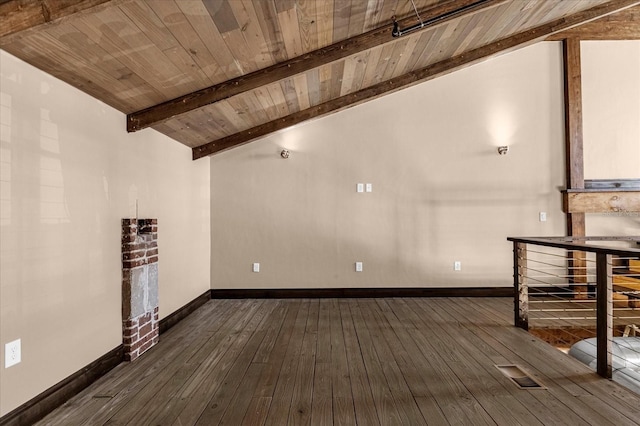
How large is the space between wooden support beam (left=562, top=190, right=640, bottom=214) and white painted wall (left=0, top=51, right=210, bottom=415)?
5195mm

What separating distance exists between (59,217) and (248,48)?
168 cm

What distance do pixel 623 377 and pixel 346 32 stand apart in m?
3.28

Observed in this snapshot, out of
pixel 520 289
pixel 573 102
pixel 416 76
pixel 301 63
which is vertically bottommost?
pixel 520 289

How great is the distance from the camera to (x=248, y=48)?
102 inches

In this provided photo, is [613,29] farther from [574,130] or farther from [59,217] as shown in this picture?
[59,217]

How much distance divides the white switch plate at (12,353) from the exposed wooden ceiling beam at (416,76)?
302cm

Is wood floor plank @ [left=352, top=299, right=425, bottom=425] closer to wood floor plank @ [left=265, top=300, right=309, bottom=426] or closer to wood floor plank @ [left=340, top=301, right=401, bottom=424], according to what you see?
wood floor plank @ [left=340, top=301, right=401, bottom=424]

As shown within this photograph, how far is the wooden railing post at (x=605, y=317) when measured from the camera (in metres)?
2.53

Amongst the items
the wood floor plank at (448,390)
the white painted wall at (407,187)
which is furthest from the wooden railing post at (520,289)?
the white painted wall at (407,187)

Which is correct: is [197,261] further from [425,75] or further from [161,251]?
[425,75]

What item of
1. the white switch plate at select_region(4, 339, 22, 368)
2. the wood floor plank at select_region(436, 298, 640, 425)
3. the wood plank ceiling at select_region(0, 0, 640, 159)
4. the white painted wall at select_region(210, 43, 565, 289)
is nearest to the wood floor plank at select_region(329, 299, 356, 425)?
the wood floor plank at select_region(436, 298, 640, 425)

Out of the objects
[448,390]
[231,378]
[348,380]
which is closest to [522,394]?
[448,390]

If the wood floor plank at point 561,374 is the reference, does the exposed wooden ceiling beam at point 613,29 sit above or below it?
above

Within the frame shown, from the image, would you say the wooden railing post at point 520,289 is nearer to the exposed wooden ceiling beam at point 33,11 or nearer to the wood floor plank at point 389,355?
the wood floor plank at point 389,355
